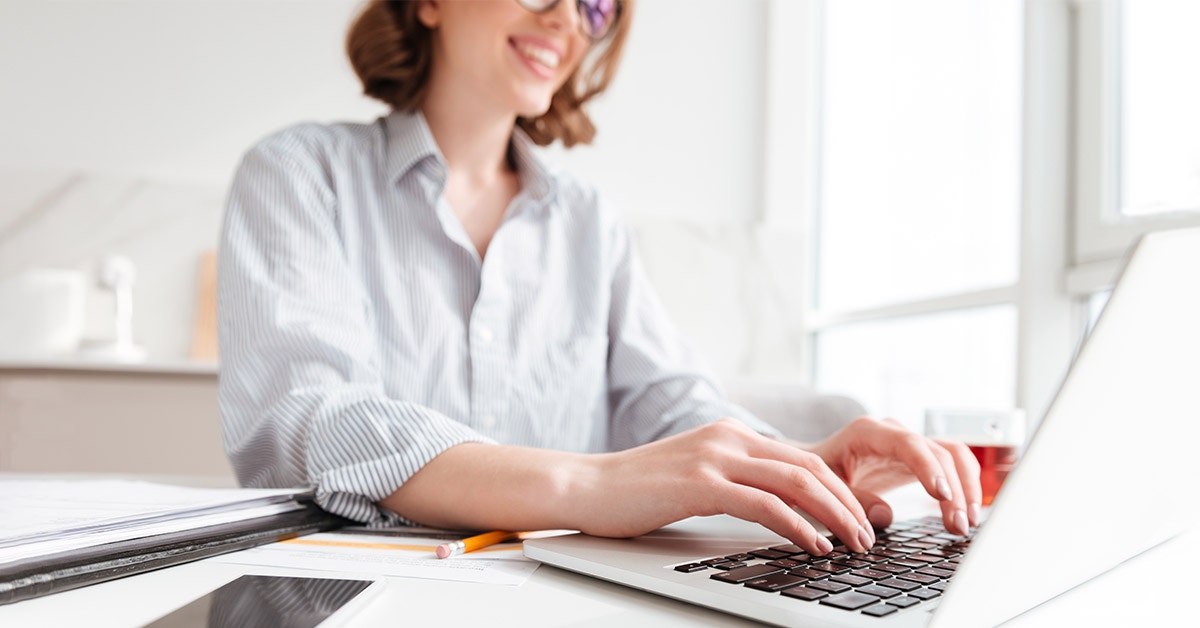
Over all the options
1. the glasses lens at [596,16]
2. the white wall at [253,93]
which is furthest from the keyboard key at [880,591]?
the white wall at [253,93]

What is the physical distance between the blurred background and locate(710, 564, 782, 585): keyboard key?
95cm

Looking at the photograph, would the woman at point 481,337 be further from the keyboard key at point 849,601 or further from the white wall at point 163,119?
the white wall at point 163,119

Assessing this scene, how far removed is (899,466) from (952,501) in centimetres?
9

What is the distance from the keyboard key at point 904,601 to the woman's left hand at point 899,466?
0.75 feet

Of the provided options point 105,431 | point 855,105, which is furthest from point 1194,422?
point 855,105

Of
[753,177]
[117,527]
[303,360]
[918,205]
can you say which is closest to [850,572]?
[117,527]

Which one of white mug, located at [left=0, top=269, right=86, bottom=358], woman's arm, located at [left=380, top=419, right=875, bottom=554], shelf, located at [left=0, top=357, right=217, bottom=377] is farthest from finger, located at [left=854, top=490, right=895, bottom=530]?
white mug, located at [left=0, top=269, right=86, bottom=358]

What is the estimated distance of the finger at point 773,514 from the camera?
49 cm

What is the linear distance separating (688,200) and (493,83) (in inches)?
71.9

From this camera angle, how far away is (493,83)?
1.17 m

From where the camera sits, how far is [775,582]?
415mm

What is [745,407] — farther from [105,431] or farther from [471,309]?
[105,431]

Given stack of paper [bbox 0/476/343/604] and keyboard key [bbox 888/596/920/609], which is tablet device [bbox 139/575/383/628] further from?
keyboard key [bbox 888/596/920/609]

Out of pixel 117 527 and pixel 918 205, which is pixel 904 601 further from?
pixel 918 205
